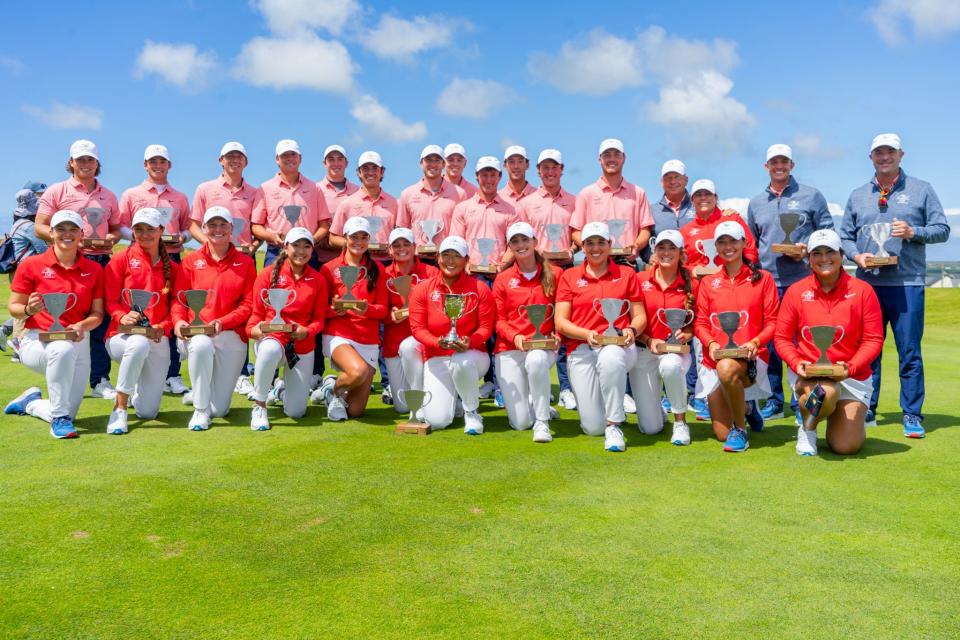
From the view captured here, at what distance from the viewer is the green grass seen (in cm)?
340

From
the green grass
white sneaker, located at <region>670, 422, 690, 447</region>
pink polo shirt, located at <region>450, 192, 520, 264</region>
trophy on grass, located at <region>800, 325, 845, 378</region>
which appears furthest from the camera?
pink polo shirt, located at <region>450, 192, 520, 264</region>

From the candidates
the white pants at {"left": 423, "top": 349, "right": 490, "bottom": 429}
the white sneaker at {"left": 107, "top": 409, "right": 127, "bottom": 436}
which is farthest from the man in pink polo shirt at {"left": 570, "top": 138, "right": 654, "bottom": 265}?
the white sneaker at {"left": 107, "top": 409, "right": 127, "bottom": 436}

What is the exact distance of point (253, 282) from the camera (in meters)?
7.90

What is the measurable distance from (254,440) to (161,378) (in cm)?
143

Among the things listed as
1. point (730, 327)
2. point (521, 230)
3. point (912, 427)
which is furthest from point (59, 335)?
point (912, 427)

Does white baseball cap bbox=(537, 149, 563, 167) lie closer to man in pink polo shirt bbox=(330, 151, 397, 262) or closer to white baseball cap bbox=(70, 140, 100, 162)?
man in pink polo shirt bbox=(330, 151, 397, 262)

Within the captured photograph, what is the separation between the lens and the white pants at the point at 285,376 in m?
7.44

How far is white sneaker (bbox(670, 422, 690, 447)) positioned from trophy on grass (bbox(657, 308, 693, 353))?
2.13 ft

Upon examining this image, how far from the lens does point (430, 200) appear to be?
9289mm

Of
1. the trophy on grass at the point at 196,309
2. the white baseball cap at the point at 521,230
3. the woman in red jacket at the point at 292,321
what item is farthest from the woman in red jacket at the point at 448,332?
the trophy on grass at the point at 196,309

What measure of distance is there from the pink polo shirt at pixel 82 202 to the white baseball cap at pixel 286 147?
1871 millimetres

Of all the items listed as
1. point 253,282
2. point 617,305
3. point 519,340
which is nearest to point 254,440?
point 253,282

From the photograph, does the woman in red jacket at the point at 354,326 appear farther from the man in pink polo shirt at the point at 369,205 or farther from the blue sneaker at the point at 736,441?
the blue sneaker at the point at 736,441

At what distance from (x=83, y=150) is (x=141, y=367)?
9.62 feet
